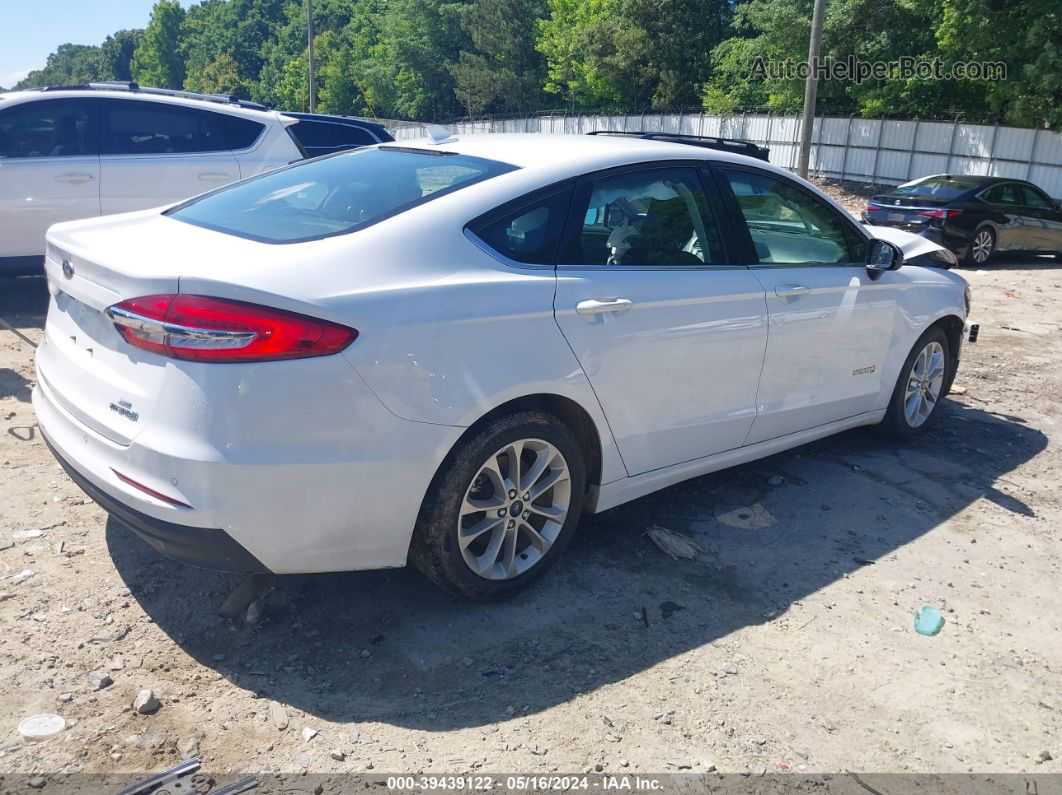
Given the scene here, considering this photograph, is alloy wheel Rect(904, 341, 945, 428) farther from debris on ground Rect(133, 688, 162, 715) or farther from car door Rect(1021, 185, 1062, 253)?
car door Rect(1021, 185, 1062, 253)

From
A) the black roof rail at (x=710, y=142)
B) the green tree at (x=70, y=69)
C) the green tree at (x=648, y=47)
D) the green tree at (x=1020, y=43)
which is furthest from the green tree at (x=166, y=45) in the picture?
the black roof rail at (x=710, y=142)

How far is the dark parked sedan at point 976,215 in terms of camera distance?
47.6 feet

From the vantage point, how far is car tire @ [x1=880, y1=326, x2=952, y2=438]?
5352 mm

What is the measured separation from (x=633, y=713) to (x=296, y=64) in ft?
321

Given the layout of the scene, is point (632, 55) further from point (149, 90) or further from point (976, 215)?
point (149, 90)

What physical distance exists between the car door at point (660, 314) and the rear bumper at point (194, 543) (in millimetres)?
1385

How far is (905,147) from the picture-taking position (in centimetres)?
2906

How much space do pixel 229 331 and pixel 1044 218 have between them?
1664 centimetres

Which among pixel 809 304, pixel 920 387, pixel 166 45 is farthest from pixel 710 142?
pixel 166 45

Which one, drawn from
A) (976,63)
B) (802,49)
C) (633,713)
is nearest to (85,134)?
(633,713)

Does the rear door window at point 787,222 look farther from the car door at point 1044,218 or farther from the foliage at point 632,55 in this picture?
the foliage at point 632,55

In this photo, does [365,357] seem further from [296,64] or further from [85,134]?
[296,64]

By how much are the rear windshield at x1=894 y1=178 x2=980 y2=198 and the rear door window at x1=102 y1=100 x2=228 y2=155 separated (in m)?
11.7

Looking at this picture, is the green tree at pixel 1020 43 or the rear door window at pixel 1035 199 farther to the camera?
the green tree at pixel 1020 43
